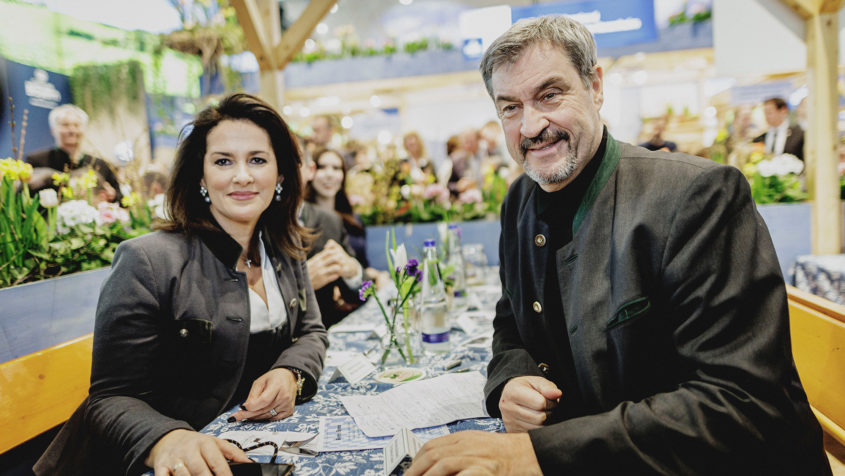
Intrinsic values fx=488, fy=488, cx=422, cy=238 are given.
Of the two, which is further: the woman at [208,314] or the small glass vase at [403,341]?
the small glass vase at [403,341]

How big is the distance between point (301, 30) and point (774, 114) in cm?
497

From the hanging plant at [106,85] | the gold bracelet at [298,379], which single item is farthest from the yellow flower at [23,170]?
the hanging plant at [106,85]

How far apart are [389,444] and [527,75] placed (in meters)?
0.85

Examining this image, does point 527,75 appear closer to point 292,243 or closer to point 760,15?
point 292,243

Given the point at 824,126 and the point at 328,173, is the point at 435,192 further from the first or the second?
the point at 824,126

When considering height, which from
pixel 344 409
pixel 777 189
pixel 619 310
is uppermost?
pixel 777 189

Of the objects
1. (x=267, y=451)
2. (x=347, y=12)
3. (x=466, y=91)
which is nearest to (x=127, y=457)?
(x=267, y=451)

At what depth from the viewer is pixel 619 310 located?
3.15 ft

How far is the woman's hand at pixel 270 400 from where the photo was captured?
3.91ft

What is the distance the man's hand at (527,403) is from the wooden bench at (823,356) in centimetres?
80

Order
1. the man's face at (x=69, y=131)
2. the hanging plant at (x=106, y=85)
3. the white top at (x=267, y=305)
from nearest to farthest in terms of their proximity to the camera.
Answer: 1. the white top at (x=267, y=305)
2. the man's face at (x=69, y=131)
3. the hanging plant at (x=106, y=85)

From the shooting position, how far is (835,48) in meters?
3.58

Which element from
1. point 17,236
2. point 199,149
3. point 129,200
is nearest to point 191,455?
point 199,149

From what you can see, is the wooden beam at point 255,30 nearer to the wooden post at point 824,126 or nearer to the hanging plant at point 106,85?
the wooden post at point 824,126
